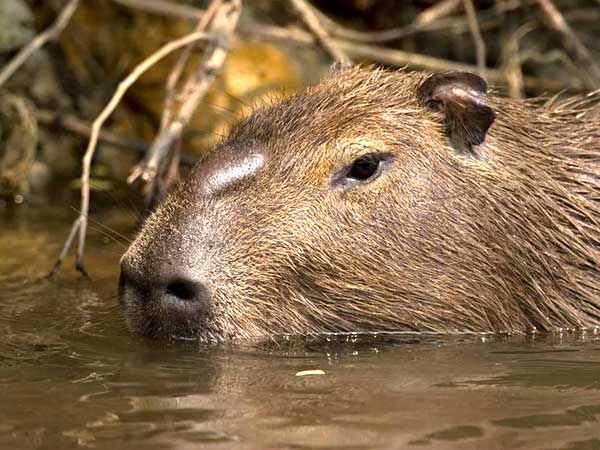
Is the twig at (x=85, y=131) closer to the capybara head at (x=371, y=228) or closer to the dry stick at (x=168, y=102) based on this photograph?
the dry stick at (x=168, y=102)

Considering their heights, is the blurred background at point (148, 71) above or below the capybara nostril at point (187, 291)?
above

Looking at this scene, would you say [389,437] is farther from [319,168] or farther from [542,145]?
[542,145]

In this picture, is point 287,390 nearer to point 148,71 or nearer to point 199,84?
point 199,84

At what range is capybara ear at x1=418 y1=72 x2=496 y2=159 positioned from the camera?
189 inches

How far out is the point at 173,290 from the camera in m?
4.43

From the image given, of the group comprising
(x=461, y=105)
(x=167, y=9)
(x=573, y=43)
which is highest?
(x=167, y=9)

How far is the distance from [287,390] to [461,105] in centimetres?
152

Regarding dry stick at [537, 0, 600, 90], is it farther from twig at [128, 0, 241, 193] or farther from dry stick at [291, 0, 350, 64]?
twig at [128, 0, 241, 193]

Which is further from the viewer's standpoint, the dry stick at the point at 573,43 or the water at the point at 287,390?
the dry stick at the point at 573,43

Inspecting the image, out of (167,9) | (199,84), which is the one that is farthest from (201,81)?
(167,9)

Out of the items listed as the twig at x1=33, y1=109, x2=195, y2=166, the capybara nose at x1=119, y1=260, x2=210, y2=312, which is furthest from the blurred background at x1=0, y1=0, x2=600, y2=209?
the capybara nose at x1=119, y1=260, x2=210, y2=312

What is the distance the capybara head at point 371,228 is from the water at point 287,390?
0.44ft

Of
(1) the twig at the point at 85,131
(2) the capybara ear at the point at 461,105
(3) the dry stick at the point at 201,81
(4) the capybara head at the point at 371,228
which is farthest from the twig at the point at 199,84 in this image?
(1) the twig at the point at 85,131

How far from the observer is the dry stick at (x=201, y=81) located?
5662mm
